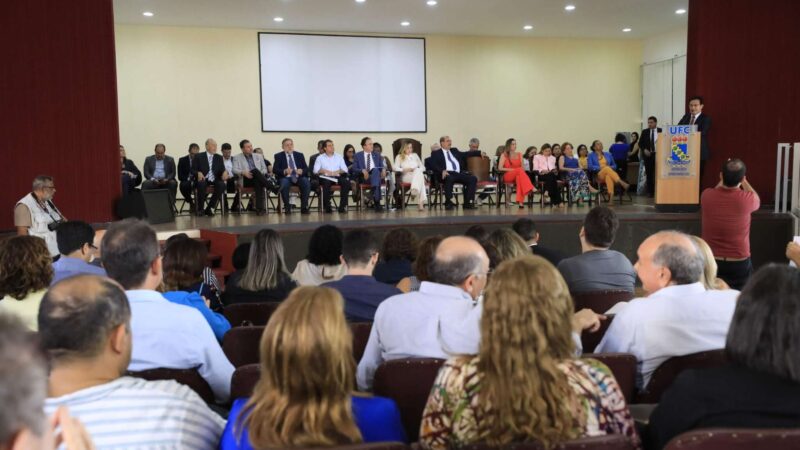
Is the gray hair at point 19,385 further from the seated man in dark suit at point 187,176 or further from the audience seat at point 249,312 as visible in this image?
the seated man in dark suit at point 187,176

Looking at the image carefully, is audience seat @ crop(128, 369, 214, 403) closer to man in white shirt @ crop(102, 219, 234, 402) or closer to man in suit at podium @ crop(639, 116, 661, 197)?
man in white shirt @ crop(102, 219, 234, 402)

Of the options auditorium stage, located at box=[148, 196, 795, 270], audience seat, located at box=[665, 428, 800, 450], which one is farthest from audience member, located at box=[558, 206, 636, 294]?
auditorium stage, located at box=[148, 196, 795, 270]

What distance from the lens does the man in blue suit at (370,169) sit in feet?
33.8

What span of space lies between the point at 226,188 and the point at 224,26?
4257 millimetres

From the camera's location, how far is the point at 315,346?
1.47m

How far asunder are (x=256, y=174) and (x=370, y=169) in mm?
1622

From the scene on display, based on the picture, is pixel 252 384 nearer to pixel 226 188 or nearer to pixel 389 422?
pixel 389 422

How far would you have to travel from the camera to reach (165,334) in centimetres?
228

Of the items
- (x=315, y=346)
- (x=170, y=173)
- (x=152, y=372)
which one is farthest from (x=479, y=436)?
(x=170, y=173)

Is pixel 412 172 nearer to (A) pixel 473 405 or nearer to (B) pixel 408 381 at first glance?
(B) pixel 408 381

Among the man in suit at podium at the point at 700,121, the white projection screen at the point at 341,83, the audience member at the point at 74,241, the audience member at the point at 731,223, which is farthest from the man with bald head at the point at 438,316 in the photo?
the white projection screen at the point at 341,83

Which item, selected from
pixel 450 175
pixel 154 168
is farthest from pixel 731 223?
pixel 154 168

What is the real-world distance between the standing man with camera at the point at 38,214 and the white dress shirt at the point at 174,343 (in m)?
4.94

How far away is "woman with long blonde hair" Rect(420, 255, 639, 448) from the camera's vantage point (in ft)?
5.01
